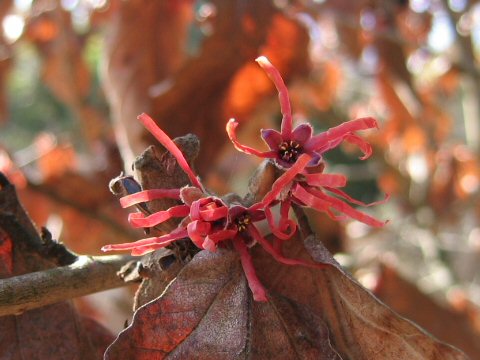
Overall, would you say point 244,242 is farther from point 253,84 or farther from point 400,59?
point 400,59

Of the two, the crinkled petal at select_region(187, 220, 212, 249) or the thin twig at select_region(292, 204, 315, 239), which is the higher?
the crinkled petal at select_region(187, 220, 212, 249)

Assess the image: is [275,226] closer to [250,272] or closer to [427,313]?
[250,272]

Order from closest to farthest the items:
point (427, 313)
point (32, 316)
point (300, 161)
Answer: point (300, 161), point (32, 316), point (427, 313)

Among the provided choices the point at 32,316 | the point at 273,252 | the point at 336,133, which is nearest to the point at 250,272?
the point at 273,252

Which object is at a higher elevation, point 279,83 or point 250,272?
point 279,83

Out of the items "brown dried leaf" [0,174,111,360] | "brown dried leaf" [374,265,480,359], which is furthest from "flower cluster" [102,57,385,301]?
"brown dried leaf" [374,265,480,359]

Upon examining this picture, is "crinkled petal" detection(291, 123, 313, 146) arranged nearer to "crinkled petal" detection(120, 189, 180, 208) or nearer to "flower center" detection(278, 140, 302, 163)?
"flower center" detection(278, 140, 302, 163)
